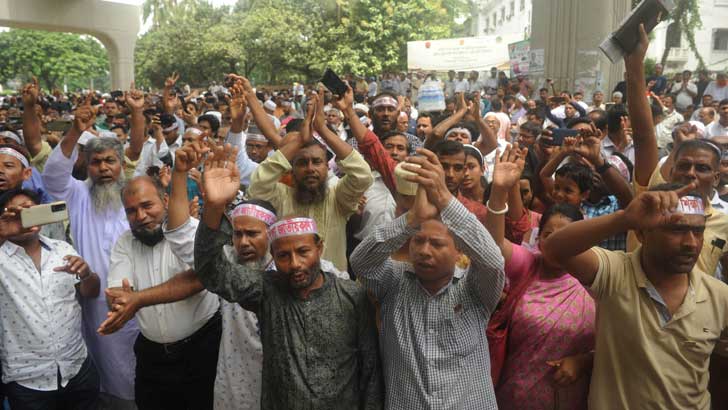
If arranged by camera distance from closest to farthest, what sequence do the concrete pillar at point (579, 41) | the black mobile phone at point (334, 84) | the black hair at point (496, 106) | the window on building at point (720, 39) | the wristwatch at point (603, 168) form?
1. the wristwatch at point (603, 168)
2. the black mobile phone at point (334, 84)
3. the black hair at point (496, 106)
4. the concrete pillar at point (579, 41)
5. the window on building at point (720, 39)

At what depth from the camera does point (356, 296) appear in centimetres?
248

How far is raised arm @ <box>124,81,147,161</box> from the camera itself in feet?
15.5

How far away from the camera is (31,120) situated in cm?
457

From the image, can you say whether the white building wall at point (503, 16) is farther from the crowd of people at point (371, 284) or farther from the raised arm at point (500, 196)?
the raised arm at point (500, 196)

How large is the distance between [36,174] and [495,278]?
3.74m

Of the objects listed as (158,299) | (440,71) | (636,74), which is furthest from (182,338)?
(440,71)

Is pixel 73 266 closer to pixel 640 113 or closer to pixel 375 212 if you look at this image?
pixel 375 212

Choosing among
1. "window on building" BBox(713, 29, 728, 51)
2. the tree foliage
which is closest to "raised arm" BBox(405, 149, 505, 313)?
the tree foliage

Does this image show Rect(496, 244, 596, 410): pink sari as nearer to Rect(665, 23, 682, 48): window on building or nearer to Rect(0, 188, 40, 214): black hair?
Rect(0, 188, 40, 214): black hair

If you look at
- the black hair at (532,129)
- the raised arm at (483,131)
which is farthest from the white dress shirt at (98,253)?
the black hair at (532,129)

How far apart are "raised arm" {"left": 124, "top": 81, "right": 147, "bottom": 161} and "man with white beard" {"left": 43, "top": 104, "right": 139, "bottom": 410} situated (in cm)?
64

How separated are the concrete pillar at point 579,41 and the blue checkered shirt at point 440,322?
12.1m

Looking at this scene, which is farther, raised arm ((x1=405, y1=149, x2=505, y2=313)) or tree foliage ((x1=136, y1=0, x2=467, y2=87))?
tree foliage ((x1=136, y1=0, x2=467, y2=87))

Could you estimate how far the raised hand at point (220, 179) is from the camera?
2287 mm
